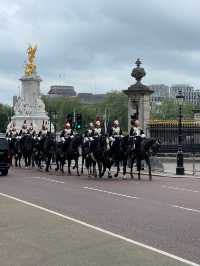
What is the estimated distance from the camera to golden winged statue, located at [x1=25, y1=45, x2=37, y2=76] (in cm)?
11903

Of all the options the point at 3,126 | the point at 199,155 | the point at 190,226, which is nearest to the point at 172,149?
the point at 199,155

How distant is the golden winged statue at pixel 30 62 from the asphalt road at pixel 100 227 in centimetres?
9978

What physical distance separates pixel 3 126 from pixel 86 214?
16982 centimetres

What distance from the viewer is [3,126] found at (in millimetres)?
181750

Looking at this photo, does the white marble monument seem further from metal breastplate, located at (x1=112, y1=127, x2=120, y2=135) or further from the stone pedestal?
metal breastplate, located at (x1=112, y1=127, x2=120, y2=135)

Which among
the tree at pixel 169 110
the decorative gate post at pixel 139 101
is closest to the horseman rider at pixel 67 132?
the decorative gate post at pixel 139 101

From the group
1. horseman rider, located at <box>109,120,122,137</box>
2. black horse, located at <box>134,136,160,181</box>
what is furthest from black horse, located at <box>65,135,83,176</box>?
black horse, located at <box>134,136,160,181</box>

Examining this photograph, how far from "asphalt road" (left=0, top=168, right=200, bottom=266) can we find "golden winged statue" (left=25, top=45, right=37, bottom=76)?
99784 millimetres

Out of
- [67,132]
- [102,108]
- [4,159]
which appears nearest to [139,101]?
[67,132]

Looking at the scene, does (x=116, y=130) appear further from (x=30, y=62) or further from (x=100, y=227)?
(x=30, y=62)

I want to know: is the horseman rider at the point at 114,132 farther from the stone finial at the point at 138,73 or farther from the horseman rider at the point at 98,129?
the stone finial at the point at 138,73

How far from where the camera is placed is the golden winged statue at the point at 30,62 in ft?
391

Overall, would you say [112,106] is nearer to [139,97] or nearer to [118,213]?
[139,97]

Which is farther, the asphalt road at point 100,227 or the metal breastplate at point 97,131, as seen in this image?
the metal breastplate at point 97,131
